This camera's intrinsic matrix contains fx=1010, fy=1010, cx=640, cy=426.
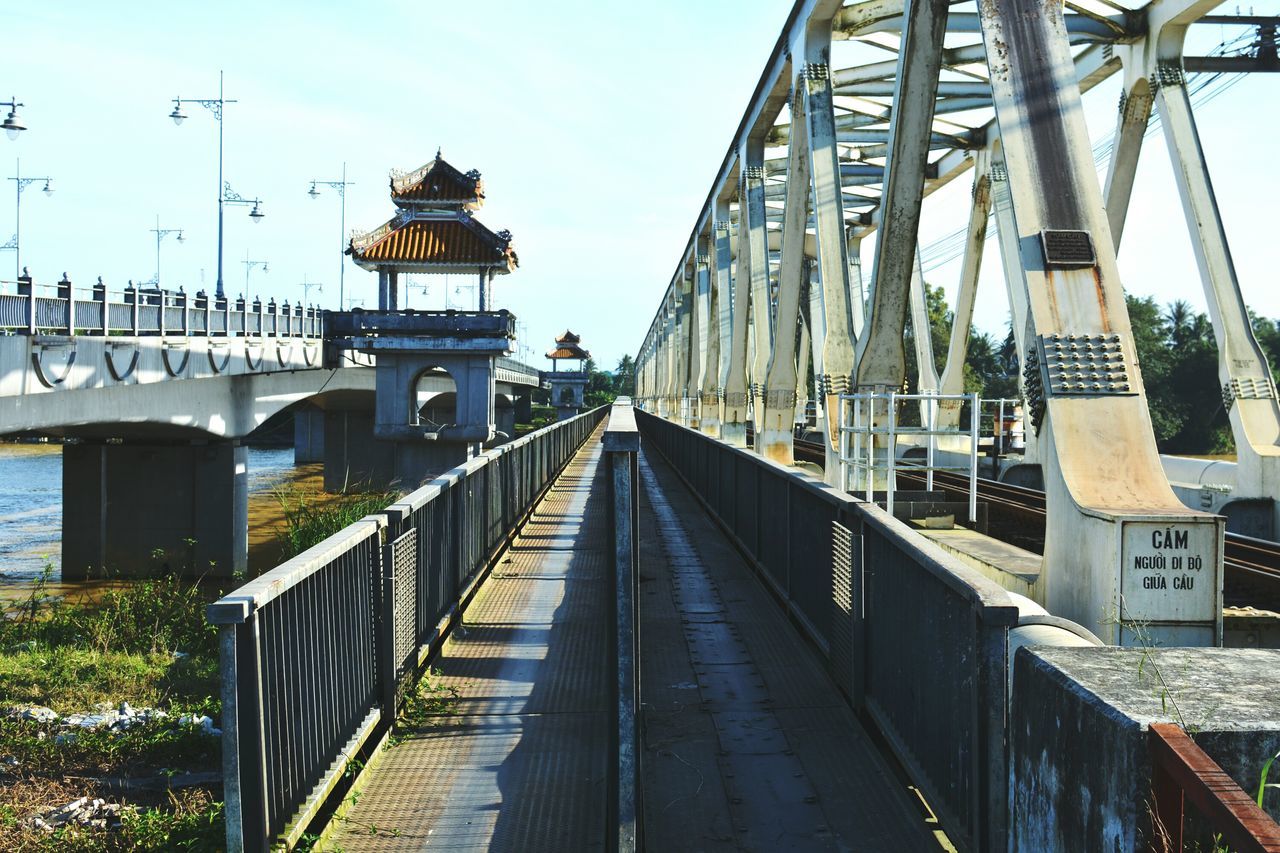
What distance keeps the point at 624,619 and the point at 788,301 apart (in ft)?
48.7

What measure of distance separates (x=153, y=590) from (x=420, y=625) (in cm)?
1137

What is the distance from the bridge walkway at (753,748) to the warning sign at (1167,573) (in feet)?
6.22

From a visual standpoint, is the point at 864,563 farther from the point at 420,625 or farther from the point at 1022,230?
the point at 1022,230

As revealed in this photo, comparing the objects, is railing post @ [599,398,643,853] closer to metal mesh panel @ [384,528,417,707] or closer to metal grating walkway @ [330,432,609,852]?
metal grating walkway @ [330,432,609,852]

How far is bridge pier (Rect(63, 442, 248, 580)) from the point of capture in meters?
27.3

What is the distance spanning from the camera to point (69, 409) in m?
19.5

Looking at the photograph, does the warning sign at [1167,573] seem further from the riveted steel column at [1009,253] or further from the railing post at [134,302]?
the railing post at [134,302]

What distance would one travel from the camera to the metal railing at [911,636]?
3377 mm

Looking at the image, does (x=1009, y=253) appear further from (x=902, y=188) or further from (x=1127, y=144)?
(x=902, y=188)

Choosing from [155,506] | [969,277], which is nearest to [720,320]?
[969,277]

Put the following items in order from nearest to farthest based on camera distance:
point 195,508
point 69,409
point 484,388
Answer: point 69,409 → point 195,508 → point 484,388

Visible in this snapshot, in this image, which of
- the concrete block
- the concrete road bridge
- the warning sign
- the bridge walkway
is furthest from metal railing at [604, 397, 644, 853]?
the concrete road bridge

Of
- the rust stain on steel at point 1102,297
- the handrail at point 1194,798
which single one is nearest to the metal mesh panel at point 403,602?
the handrail at point 1194,798

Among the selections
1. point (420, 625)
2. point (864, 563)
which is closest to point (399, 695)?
point (420, 625)
